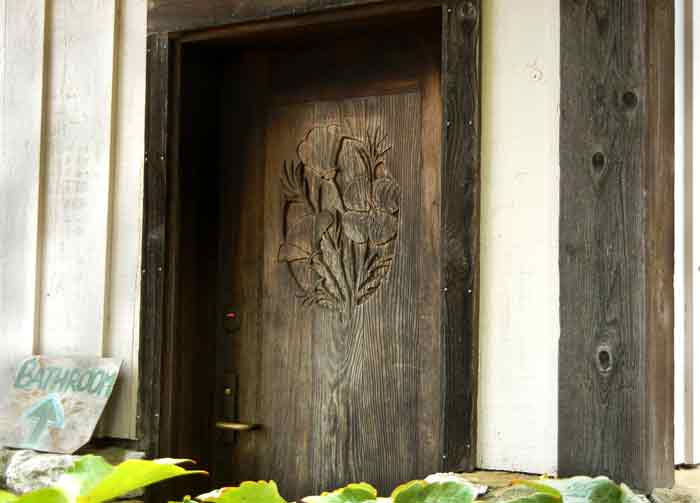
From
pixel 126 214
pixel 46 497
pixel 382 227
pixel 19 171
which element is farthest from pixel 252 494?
pixel 19 171

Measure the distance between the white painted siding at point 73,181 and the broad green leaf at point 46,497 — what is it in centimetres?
277

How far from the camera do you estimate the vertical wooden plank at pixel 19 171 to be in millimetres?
3322

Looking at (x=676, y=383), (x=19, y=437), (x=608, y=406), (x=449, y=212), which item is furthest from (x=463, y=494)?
(x=19, y=437)

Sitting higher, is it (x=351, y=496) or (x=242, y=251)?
(x=242, y=251)

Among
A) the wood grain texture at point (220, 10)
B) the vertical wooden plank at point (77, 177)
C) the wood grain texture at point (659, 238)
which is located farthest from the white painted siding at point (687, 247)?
the vertical wooden plank at point (77, 177)

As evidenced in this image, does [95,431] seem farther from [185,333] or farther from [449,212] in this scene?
[449,212]

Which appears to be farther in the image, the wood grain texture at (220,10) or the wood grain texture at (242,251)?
the wood grain texture at (242,251)

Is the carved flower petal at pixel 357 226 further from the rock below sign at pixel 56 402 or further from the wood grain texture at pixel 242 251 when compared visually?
the rock below sign at pixel 56 402

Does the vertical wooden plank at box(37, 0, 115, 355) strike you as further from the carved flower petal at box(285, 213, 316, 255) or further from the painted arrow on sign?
the carved flower petal at box(285, 213, 316, 255)

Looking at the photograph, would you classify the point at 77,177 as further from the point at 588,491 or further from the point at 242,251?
the point at 588,491

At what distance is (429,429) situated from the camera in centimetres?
278

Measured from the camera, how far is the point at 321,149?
3.03 metres

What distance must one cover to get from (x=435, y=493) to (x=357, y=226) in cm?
245

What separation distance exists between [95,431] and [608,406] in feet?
5.99
